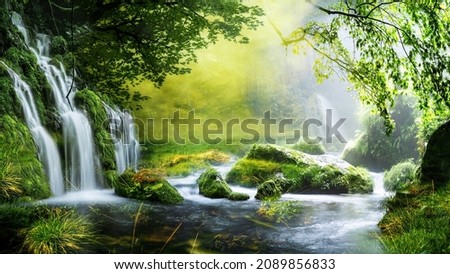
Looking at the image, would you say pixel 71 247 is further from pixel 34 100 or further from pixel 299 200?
pixel 299 200

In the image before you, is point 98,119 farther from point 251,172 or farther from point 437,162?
point 437,162

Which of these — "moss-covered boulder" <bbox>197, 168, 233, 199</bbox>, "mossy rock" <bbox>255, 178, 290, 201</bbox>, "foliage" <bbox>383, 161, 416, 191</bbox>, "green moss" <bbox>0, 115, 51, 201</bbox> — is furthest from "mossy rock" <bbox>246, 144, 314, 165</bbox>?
"green moss" <bbox>0, 115, 51, 201</bbox>

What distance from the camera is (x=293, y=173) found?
343cm

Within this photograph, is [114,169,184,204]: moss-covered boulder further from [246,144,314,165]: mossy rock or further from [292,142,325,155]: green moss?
[292,142,325,155]: green moss

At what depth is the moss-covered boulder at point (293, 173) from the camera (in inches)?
134

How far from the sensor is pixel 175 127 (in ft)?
11.2

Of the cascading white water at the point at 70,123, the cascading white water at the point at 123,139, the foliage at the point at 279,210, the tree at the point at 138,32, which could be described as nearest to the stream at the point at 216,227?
the foliage at the point at 279,210

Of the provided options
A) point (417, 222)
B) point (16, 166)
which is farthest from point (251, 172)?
point (16, 166)

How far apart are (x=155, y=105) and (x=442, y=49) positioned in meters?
2.24

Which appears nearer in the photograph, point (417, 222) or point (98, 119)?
point (417, 222)

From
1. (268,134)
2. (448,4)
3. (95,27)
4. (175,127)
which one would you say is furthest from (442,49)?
(95,27)

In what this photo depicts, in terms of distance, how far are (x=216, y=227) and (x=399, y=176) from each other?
4.74 ft

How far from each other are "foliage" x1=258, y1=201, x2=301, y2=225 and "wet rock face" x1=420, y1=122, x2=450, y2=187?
1006 mm

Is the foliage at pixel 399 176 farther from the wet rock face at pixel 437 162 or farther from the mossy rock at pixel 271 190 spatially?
the mossy rock at pixel 271 190
